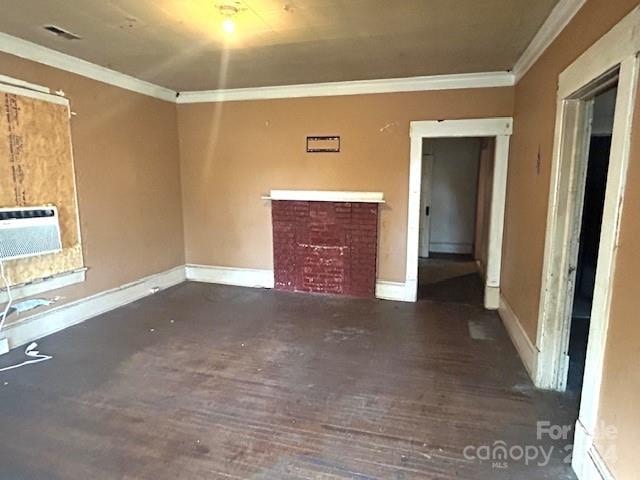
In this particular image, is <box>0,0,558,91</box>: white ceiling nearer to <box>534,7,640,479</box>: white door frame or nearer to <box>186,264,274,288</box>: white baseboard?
<box>534,7,640,479</box>: white door frame

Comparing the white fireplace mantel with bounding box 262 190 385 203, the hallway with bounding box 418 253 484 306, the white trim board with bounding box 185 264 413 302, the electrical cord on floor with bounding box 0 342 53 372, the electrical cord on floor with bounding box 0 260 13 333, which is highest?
the white fireplace mantel with bounding box 262 190 385 203

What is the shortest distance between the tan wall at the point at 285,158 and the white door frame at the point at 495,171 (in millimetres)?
86

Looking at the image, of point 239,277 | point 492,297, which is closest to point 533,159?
point 492,297

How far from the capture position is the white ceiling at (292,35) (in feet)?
8.70

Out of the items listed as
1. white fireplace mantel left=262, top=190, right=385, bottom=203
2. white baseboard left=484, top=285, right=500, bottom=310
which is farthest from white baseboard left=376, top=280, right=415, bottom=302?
white fireplace mantel left=262, top=190, right=385, bottom=203

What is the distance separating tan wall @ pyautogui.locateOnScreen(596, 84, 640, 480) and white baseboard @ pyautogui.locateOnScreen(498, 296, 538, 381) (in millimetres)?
1186

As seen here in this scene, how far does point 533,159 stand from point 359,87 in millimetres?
2229

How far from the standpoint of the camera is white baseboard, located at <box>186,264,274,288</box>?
5.45 meters

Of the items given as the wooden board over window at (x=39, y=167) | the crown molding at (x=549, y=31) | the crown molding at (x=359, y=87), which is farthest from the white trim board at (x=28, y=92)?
the crown molding at (x=549, y=31)

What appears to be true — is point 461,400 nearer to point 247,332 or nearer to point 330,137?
point 247,332

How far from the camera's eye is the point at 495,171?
4.39 meters

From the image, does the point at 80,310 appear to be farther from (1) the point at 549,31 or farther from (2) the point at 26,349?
(1) the point at 549,31

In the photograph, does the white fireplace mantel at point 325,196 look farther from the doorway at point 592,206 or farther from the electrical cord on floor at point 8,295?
the electrical cord on floor at point 8,295

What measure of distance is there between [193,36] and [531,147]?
2957mm
